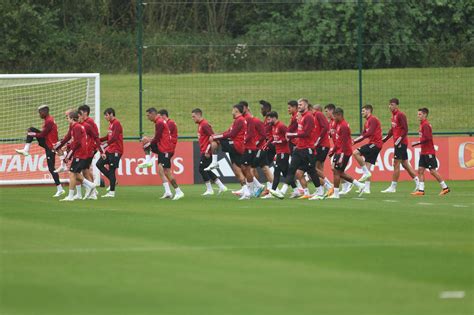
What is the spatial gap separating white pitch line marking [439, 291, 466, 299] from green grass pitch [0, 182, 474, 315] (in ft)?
0.21

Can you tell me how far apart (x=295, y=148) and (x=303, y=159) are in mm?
324

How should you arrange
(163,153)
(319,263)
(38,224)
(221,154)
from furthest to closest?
(221,154) < (163,153) < (38,224) < (319,263)

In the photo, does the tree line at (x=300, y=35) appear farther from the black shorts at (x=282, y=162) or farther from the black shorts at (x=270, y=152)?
the black shorts at (x=282, y=162)

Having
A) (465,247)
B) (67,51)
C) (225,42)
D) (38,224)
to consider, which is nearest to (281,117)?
(225,42)

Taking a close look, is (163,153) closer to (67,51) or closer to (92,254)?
(92,254)

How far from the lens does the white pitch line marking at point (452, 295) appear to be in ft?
35.7

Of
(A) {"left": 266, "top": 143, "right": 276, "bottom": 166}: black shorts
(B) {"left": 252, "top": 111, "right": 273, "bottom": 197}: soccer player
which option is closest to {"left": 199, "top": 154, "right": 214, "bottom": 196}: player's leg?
(A) {"left": 266, "top": 143, "right": 276, "bottom": 166}: black shorts

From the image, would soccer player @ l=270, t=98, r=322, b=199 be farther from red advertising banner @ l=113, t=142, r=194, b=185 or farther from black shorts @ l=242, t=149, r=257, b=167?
red advertising banner @ l=113, t=142, r=194, b=185

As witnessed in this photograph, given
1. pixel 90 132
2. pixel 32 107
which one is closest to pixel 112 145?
pixel 90 132

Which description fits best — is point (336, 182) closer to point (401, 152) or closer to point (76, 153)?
point (401, 152)

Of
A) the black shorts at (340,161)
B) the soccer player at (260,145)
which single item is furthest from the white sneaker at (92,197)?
the black shorts at (340,161)

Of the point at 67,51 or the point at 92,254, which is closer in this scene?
the point at 92,254

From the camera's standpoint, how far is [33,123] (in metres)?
32.5

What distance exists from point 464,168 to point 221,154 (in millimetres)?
6895
